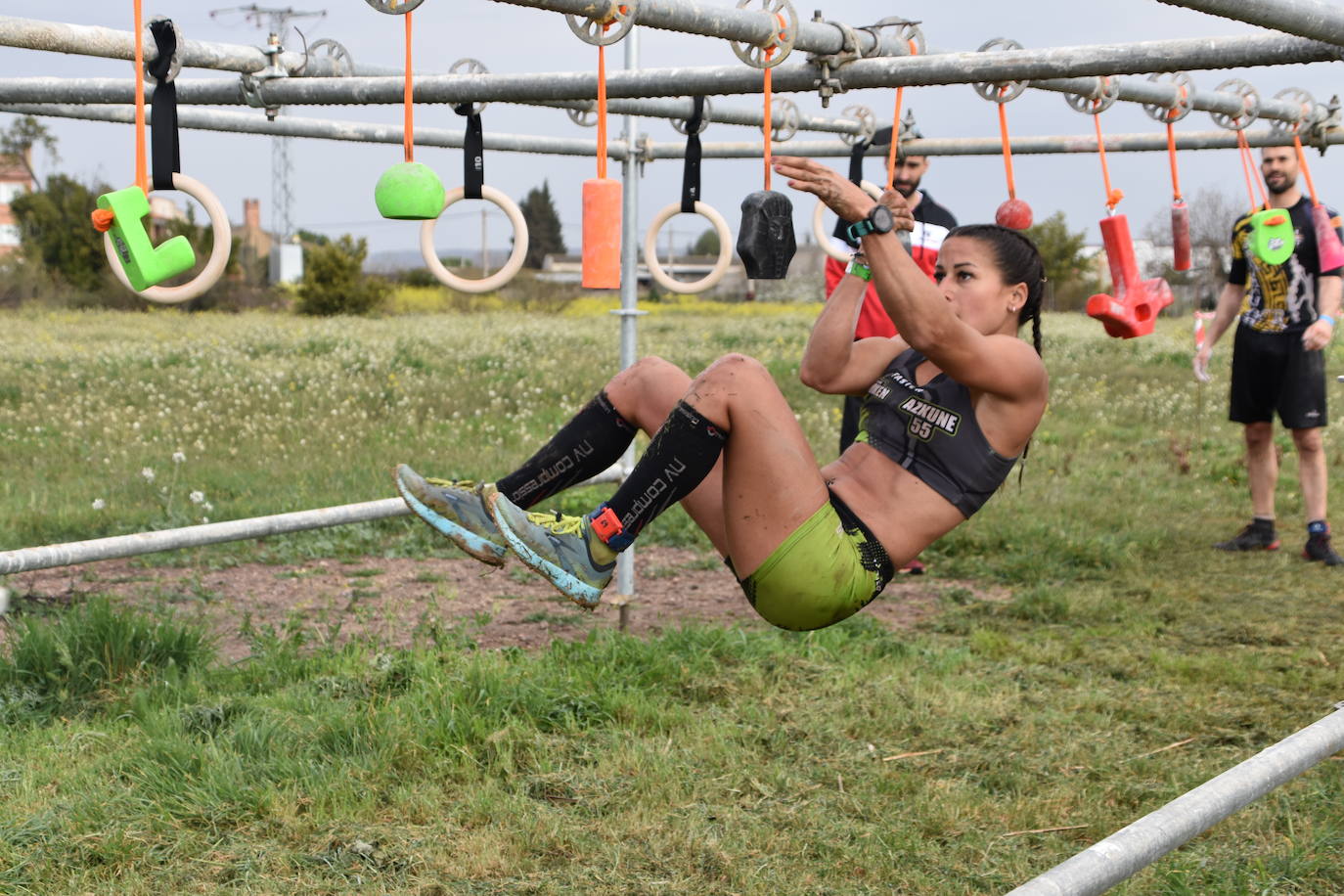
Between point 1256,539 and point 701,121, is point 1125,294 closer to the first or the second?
point 701,121

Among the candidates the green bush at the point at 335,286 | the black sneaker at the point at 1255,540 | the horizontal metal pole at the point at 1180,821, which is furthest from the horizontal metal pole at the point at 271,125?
the green bush at the point at 335,286

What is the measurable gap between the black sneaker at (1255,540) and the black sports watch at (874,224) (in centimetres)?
513

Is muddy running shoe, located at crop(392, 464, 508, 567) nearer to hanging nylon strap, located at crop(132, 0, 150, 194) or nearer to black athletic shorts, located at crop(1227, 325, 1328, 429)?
hanging nylon strap, located at crop(132, 0, 150, 194)

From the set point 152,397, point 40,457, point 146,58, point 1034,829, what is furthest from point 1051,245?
point 146,58

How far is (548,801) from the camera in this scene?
377 centimetres

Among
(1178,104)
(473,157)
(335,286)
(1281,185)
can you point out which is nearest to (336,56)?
(473,157)

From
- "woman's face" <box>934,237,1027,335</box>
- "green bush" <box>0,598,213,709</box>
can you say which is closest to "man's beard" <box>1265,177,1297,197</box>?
"woman's face" <box>934,237,1027,335</box>

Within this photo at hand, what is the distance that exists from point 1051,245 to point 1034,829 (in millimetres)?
14023

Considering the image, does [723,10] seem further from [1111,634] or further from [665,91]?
[1111,634]

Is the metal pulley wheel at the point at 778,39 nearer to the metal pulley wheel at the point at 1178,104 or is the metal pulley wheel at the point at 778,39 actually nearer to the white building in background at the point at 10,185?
the metal pulley wheel at the point at 1178,104

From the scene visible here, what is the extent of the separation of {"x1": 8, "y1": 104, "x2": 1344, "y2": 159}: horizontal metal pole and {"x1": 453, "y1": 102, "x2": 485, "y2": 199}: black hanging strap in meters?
0.72

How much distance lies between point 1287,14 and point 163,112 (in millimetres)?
2350

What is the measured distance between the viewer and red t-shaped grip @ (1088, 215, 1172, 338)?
137 inches

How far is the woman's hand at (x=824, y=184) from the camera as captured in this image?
8.77ft
